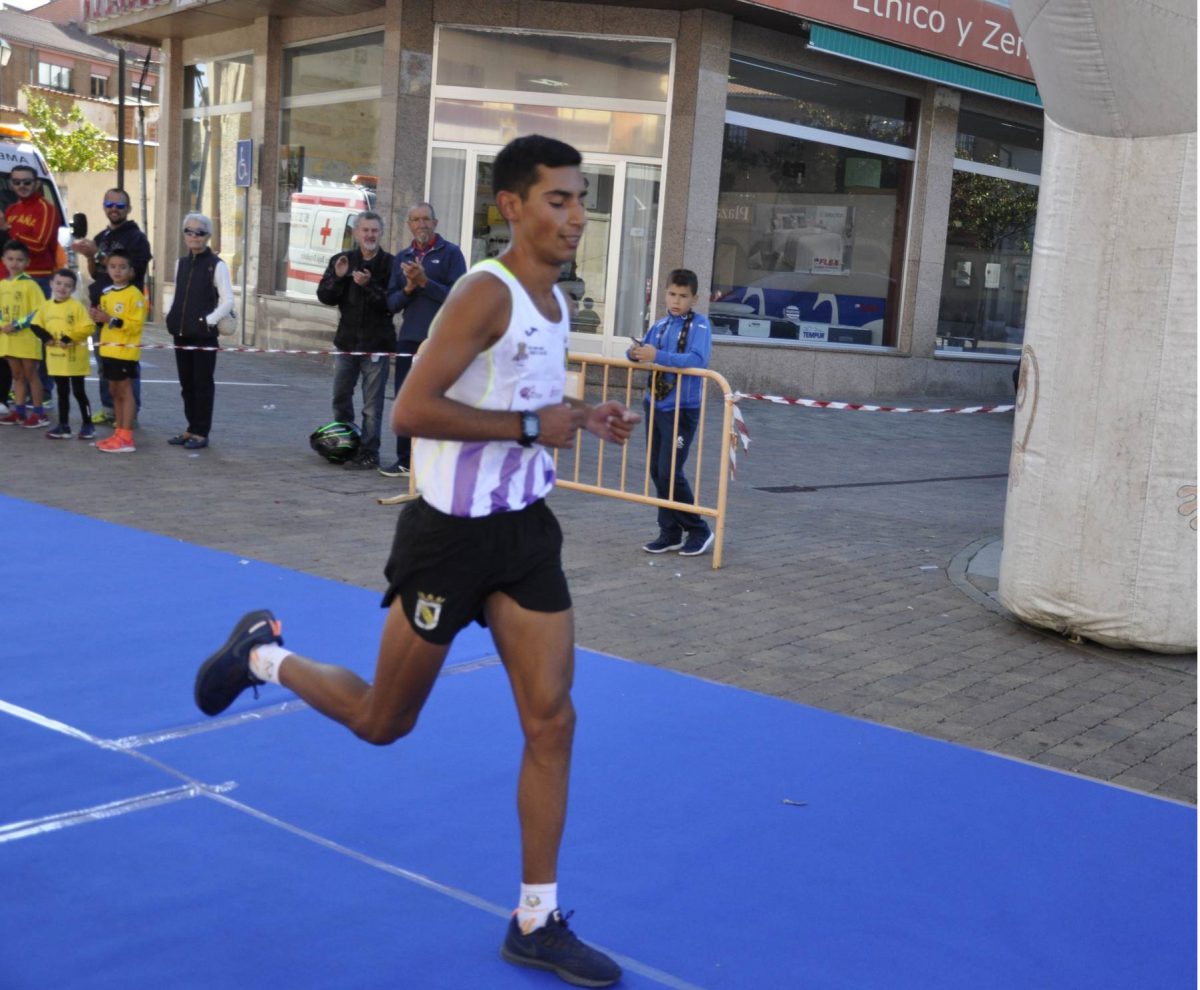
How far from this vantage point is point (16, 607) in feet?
21.6

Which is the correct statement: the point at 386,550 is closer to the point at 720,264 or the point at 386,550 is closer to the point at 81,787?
the point at 81,787

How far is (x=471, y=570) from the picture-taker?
3.40 m

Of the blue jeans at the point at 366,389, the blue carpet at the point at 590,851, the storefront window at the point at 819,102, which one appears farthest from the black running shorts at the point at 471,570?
the storefront window at the point at 819,102

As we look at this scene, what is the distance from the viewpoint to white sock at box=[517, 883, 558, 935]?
3416 millimetres

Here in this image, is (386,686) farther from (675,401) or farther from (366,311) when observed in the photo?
(366,311)

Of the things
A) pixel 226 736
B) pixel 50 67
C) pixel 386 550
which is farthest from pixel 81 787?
pixel 50 67

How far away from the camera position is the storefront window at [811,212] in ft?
64.1

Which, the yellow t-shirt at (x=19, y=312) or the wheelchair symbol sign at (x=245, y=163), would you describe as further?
the wheelchair symbol sign at (x=245, y=163)

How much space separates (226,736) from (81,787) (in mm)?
660

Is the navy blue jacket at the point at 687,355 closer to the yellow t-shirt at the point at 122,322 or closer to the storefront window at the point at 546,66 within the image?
the yellow t-shirt at the point at 122,322

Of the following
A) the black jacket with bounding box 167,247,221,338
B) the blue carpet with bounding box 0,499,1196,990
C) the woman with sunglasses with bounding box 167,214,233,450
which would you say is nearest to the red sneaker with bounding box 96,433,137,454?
the woman with sunglasses with bounding box 167,214,233,450

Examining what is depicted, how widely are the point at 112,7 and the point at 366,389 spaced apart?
14.7m

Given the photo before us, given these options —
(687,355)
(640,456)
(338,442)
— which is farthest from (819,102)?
(687,355)

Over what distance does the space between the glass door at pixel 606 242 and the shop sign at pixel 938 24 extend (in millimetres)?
2959
